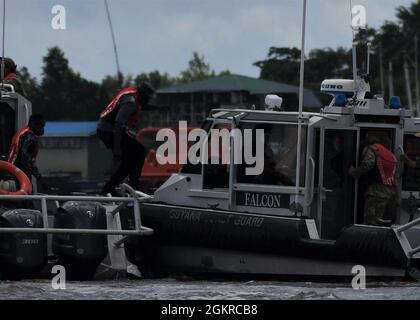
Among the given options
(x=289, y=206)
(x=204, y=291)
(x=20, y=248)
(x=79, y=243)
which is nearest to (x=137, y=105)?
(x=79, y=243)

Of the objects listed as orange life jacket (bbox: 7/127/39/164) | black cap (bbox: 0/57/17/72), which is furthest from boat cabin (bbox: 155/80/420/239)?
black cap (bbox: 0/57/17/72)

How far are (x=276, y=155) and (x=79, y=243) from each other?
223cm

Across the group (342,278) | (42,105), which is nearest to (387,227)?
(342,278)

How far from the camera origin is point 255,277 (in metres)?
11.1

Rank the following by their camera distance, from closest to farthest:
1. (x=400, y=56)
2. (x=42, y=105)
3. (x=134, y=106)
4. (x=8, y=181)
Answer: (x=8, y=181) → (x=134, y=106) → (x=42, y=105) → (x=400, y=56)

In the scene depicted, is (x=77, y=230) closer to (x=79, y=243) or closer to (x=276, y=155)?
(x=79, y=243)

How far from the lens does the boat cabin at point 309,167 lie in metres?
11.2

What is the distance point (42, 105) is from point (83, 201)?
4909 centimetres

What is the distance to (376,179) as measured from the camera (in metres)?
11.3

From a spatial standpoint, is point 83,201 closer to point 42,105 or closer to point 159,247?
point 159,247

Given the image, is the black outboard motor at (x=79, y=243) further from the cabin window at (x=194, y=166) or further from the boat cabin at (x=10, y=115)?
the boat cabin at (x=10, y=115)

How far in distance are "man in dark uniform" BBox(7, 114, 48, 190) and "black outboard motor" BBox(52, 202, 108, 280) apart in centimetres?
87

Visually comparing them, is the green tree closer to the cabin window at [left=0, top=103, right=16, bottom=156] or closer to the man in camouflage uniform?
the cabin window at [left=0, top=103, right=16, bottom=156]

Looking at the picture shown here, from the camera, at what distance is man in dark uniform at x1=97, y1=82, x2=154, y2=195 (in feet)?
39.2
